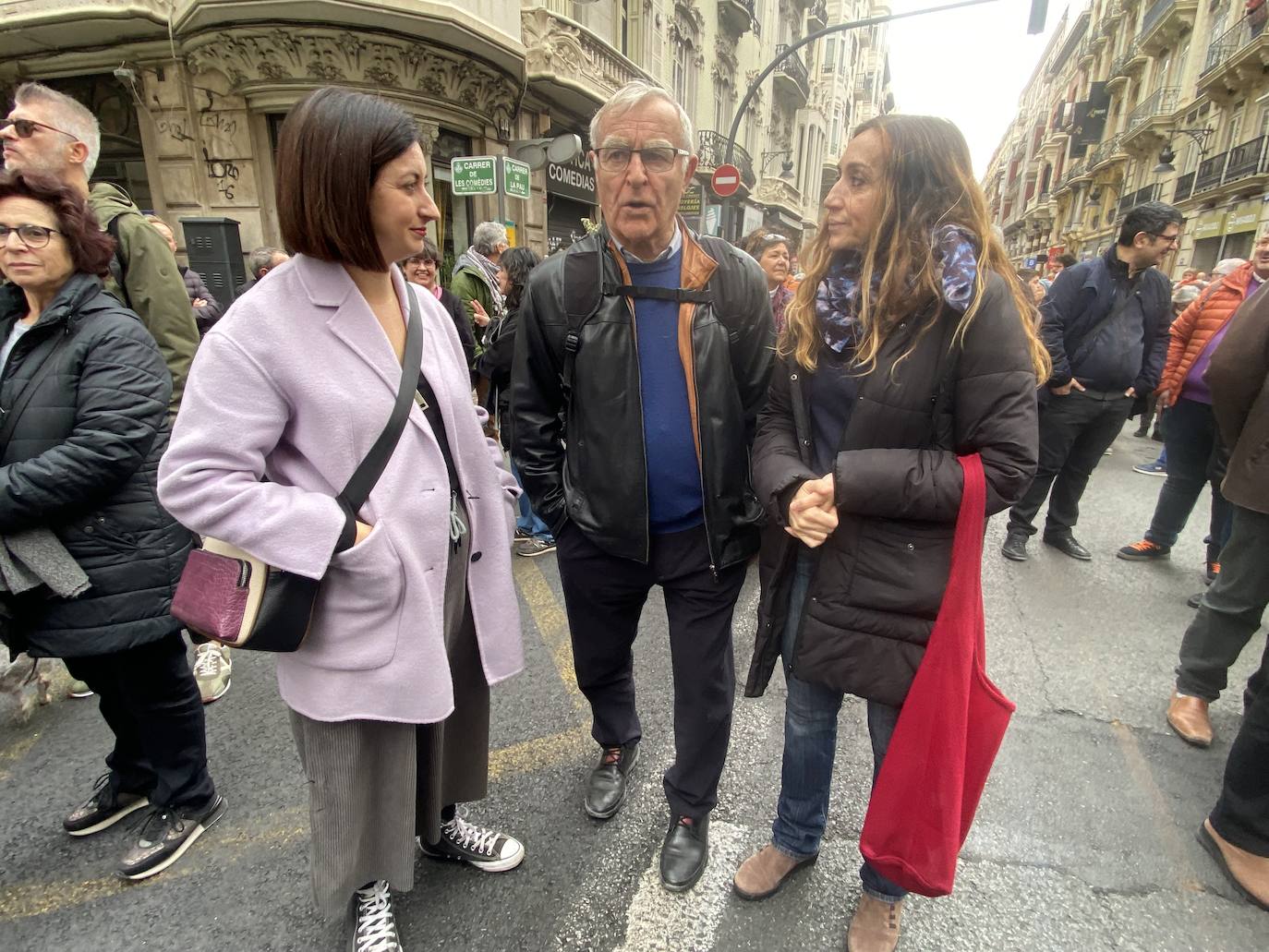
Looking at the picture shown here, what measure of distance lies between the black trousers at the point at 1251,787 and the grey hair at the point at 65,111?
14.1 feet

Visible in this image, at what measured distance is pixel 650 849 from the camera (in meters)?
2.09

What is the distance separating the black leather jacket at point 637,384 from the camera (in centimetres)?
177

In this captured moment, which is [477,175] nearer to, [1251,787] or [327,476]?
[327,476]

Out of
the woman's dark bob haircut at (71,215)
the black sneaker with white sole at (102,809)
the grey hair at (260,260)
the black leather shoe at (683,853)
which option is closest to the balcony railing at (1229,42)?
the grey hair at (260,260)

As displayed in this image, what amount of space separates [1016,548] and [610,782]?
140 inches

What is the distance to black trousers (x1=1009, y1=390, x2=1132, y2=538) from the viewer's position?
422 centimetres

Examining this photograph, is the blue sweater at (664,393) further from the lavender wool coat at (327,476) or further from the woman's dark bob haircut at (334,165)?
the woman's dark bob haircut at (334,165)

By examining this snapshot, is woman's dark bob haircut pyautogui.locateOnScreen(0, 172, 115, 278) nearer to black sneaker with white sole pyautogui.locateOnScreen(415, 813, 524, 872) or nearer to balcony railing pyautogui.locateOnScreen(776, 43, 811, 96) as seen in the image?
black sneaker with white sole pyautogui.locateOnScreen(415, 813, 524, 872)

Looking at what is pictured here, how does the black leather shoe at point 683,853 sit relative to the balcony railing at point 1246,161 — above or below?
below

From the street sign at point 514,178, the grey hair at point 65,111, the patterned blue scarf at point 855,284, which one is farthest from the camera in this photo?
the street sign at point 514,178

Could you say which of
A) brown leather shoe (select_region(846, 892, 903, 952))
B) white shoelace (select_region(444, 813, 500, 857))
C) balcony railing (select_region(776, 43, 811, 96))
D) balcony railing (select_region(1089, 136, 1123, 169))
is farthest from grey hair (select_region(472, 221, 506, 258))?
balcony railing (select_region(1089, 136, 1123, 169))

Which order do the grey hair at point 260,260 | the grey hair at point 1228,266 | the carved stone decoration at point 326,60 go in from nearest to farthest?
the grey hair at point 1228,266 < the grey hair at point 260,260 < the carved stone decoration at point 326,60

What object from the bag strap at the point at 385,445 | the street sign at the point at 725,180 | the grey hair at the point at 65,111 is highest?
the street sign at the point at 725,180

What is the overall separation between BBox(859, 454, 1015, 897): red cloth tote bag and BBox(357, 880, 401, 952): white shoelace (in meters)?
1.26
